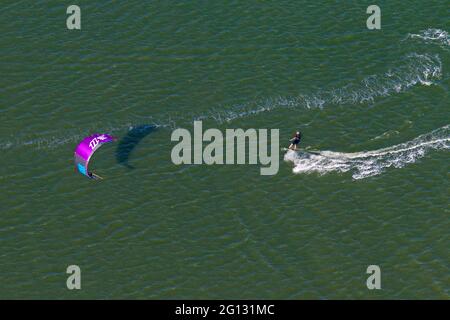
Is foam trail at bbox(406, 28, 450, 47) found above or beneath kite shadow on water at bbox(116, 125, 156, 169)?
above

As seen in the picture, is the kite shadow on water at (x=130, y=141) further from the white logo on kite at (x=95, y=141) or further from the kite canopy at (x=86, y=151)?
the kite canopy at (x=86, y=151)

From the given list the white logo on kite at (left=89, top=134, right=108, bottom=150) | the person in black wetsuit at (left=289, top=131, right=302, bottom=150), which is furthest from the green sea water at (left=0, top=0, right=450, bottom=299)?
the white logo on kite at (left=89, top=134, right=108, bottom=150)

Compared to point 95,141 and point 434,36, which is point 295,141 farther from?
point 434,36

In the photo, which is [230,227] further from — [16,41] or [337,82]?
[16,41]

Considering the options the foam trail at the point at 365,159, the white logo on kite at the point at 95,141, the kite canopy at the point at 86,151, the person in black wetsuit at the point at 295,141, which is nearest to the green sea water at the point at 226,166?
the foam trail at the point at 365,159

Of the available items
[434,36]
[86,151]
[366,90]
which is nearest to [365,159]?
[366,90]

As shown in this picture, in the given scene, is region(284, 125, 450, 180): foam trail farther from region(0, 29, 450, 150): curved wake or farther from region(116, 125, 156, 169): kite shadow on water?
region(116, 125, 156, 169): kite shadow on water
